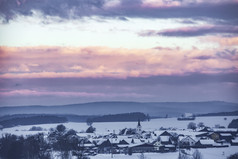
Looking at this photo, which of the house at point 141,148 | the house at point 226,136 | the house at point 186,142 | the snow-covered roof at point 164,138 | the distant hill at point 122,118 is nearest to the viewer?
the house at point 141,148

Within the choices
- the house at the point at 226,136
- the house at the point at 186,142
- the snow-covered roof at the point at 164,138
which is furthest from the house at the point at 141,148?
the house at the point at 226,136

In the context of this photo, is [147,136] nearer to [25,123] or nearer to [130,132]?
[130,132]

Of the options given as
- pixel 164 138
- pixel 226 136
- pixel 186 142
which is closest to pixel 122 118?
pixel 226 136

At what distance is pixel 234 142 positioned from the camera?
39.6 m

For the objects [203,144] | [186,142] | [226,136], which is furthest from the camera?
[226,136]

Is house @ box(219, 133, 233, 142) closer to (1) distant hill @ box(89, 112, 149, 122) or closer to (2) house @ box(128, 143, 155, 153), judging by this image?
(2) house @ box(128, 143, 155, 153)

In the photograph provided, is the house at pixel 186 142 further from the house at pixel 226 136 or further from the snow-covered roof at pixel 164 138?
the house at pixel 226 136

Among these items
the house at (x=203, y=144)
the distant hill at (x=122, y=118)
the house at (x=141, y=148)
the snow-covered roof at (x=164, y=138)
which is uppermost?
the distant hill at (x=122, y=118)

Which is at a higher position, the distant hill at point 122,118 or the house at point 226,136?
the distant hill at point 122,118

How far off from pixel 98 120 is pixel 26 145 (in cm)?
6473

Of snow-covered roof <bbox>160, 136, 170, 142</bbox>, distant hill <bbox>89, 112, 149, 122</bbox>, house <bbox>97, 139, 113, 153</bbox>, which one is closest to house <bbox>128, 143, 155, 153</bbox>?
house <bbox>97, 139, 113, 153</bbox>

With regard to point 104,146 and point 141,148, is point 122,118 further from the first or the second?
point 141,148

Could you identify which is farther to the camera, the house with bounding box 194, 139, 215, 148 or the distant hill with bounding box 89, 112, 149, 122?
the distant hill with bounding box 89, 112, 149, 122

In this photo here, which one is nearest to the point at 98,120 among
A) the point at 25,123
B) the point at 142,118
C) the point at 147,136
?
the point at 142,118
